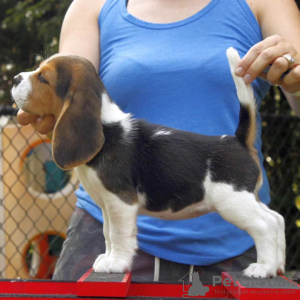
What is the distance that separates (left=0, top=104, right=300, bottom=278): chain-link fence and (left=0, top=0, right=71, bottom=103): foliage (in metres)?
0.79

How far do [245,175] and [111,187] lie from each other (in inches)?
13.7

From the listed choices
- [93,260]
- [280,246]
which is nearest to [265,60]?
[280,246]

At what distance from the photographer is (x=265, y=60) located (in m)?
1.40

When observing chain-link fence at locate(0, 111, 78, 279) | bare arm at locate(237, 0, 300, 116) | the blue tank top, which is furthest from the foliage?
bare arm at locate(237, 0, 300, 116)

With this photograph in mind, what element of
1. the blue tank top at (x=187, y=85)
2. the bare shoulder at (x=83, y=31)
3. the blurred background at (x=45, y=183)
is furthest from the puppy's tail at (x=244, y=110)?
the blurred background at (x=45, y=183)

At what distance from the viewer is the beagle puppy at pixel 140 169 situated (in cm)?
130

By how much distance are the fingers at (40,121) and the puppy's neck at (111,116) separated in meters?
0.14

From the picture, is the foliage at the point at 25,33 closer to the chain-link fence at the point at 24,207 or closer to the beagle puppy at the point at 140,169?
the chain-link fence at the point at 24,207

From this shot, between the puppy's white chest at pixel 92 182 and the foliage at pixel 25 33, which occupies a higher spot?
the puppy's white chest at pixel 92 182

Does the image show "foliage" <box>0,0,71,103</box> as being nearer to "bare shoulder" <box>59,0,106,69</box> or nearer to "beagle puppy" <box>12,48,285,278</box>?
"bare shoulder" <box>59,0,106,69</box>

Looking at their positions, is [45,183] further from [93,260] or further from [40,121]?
[40,121]

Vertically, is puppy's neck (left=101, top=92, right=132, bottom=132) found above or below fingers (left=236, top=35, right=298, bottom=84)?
above

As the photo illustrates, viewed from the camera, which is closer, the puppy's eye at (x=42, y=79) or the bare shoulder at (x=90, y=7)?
the puppy's eye at (x=42, y=79)

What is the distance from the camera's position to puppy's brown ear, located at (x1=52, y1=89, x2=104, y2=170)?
49.4 inches
